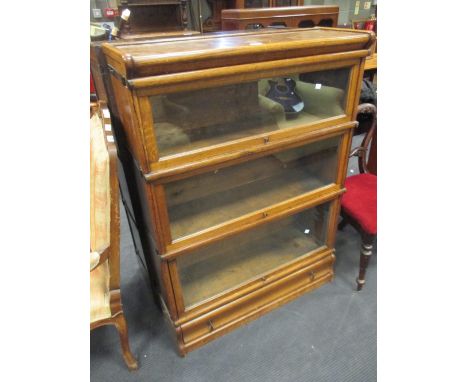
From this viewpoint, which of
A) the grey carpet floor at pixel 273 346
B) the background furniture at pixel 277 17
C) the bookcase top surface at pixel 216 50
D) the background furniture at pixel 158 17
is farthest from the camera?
the background furniture at pixel 158 17

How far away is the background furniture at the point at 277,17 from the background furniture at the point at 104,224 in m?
1.22

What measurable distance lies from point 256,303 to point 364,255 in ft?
1.74

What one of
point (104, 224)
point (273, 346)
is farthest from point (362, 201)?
point (104, 224)

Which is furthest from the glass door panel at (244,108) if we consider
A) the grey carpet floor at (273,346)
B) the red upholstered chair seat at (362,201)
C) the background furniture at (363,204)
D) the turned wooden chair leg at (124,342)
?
the grey carpet floor at (273,346)

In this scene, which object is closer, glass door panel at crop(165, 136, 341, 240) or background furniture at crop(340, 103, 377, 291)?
glass door panel at crop(165, 136, 341, 240)

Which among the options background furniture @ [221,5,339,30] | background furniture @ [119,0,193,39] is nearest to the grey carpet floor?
background furniture @ [221,5,339,30]

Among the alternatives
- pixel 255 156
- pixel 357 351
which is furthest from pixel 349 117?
pixel 357 351

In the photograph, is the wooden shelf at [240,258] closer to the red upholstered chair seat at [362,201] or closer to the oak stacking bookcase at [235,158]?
the oak stacking bookcase at [235,158]

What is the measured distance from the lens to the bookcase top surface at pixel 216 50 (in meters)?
0.74

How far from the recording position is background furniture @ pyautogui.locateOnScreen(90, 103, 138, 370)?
91 centimetres

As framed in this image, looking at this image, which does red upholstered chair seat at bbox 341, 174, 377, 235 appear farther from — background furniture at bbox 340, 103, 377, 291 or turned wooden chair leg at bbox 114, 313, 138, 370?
turned wooden chair leg at bbox 114, 313, 138, 370

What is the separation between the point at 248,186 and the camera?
4.18 feet

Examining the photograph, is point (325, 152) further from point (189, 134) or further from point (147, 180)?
point (147, 180)

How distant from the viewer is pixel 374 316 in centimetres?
142
